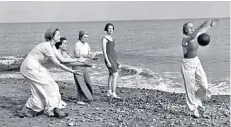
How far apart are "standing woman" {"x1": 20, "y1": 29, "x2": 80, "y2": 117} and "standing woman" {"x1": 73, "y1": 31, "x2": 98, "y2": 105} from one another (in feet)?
3.42

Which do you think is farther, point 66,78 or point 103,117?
point 66,78

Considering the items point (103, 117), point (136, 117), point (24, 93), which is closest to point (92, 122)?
point (103, 117)

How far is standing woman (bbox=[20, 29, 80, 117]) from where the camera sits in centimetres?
672

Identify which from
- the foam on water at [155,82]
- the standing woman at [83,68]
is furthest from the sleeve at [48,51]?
the foam on water at [155,82]

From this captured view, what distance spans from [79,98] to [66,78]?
29.5ft

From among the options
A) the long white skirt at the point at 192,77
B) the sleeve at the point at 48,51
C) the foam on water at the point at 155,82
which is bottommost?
the foam on water at the point at 155,82

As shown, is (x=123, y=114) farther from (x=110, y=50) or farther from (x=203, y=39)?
(x=203, y=39)

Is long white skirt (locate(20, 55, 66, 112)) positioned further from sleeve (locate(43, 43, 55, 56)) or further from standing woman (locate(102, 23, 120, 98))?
standing woman (locate(102, 23, 120, 98))

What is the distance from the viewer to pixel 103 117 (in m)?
7.12

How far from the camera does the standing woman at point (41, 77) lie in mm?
6723

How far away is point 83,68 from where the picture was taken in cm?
828

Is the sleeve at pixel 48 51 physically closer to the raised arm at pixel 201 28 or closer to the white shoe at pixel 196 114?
the raised arm at pixel 201 28

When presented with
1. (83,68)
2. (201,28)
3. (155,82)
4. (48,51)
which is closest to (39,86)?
(48,51)

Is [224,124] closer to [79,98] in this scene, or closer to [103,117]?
[103,117]
